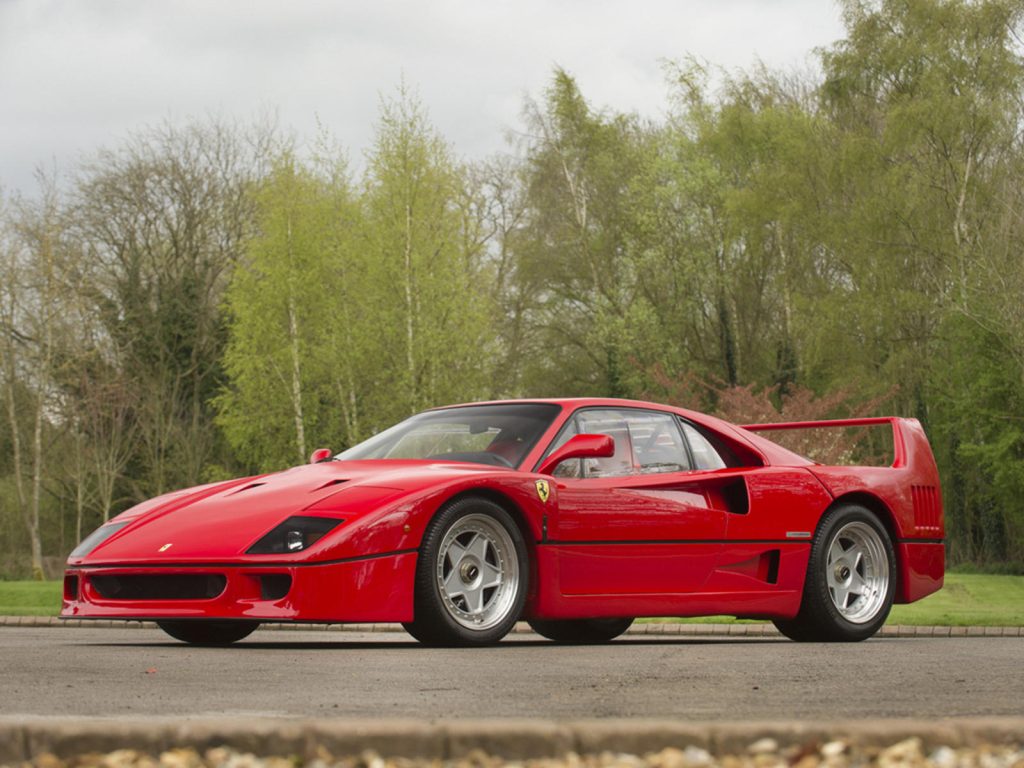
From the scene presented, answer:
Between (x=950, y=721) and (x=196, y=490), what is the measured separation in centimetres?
583

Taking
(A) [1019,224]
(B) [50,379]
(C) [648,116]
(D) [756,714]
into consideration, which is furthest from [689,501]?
(C) [648,116]

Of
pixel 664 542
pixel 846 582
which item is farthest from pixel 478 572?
pixel 846 582

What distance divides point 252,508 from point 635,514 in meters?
2.13

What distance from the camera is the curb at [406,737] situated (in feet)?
11.0

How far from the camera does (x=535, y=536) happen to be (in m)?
8.03

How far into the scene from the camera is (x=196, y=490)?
8.70 metres

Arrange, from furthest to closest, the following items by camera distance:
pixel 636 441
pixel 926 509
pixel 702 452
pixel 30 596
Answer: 1. pixel 30 596
2. pixel 926 509
3. pixel 702 452
4. pixel 636 441

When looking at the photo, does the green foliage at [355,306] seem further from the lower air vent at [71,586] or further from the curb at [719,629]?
the lower air vent at [71,586]

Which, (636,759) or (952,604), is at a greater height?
(636,759)

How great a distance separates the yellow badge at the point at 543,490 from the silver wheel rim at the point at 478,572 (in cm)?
31

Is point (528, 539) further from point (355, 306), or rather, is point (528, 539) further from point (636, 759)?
point (355, 306)

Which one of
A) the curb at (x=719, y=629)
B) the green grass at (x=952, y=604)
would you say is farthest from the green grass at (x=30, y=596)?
the curb at (x=719, y=629)

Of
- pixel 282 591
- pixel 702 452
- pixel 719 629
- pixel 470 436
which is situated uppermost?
pixel 470 436

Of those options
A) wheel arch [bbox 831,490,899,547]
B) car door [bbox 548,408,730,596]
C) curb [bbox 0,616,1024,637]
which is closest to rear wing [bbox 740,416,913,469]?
wheel arch [bbox 831,490,899,547]
